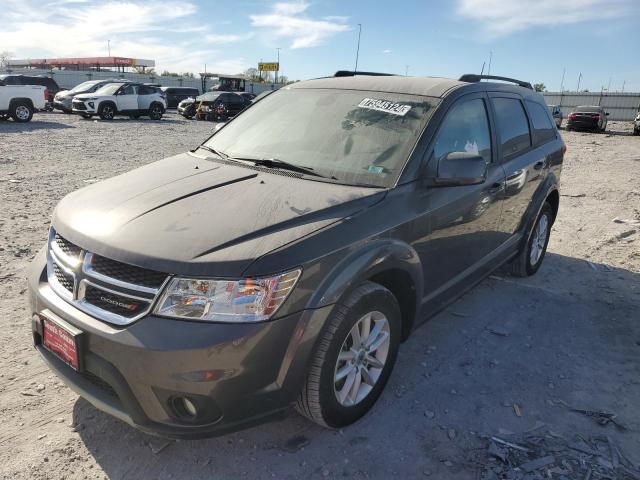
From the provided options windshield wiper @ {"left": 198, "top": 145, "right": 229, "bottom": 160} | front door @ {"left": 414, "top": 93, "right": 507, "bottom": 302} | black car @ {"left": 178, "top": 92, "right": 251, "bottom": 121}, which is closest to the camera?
front door @ {"left": 414, "top": 93, "right": 507, "bottom": 302}

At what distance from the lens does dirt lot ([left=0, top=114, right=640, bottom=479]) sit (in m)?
2.43

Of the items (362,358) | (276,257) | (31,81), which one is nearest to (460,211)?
Answer: (362,358)

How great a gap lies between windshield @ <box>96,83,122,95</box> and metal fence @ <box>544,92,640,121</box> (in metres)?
35.5

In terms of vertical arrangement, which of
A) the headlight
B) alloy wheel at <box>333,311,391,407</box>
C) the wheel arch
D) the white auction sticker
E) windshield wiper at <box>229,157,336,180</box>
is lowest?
alloy wheel at <box>333,311,391,407</box>

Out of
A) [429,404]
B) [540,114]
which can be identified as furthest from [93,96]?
[429,404]

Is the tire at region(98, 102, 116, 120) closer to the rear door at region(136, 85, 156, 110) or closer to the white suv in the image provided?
the white suv

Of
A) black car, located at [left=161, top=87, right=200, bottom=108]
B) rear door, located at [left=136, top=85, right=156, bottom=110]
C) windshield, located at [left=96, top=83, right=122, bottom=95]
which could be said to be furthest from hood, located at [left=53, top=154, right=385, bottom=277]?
black car, located at [left=161, top=87, right=200, bottom=108]

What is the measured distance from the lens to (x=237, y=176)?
2.96 metres

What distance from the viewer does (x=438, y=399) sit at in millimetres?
2996

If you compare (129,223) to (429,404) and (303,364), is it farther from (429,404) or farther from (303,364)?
(429,404)

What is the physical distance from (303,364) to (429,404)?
109cm

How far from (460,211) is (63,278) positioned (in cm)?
238

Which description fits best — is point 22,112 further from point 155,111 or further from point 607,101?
point 607,101

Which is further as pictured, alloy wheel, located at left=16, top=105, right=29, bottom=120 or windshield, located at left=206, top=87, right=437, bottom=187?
alloy wheel, located at left=16, top=105, right=29, bottom=120
